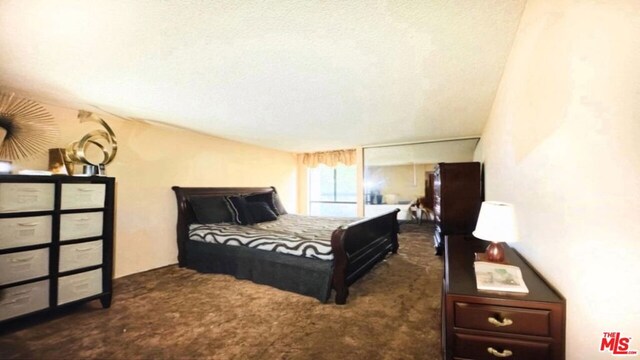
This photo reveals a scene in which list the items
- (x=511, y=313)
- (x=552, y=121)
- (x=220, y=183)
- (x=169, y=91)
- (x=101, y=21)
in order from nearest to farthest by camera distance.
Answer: (x=511, y=313) → (x=552, y=121) → (x=101, y=21) → (x=169, y=91) → (x=220, y=183)

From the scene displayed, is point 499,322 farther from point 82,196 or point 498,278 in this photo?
point 82,196

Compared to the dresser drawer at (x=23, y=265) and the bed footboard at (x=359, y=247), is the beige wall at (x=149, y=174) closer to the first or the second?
the dresser drawer at (x=23, y=265)

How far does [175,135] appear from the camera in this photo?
152 inches

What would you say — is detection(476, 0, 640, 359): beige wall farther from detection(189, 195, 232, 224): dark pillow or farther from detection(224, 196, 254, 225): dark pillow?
detection(189, 195, 232, 224): dark pillow

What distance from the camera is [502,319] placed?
103 centimetres

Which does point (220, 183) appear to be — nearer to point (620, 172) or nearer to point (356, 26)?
point (356, 26)

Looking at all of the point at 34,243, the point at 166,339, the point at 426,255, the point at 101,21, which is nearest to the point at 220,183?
the point at 34,243

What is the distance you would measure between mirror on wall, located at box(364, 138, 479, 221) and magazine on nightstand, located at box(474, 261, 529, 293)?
4194mm

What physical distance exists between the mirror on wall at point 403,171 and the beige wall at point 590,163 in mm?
4063

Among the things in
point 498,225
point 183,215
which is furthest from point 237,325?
point 183,215

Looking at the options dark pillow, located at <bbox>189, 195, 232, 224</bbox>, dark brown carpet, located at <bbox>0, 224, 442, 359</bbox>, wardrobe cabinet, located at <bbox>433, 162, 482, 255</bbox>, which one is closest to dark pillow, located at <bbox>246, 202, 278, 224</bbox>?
dark pillow, located at <bbox>189, 195, 232, 224</bbox>

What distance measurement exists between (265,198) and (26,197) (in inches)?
116

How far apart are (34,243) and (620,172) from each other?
3.45 m

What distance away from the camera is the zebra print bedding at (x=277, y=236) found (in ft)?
8.46
